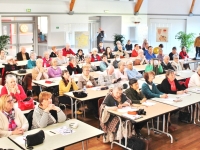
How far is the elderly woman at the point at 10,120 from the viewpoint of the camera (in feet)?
14.4

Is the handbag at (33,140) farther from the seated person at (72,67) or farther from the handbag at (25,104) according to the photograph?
the seated person at (72,67)

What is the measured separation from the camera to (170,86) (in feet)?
23.8

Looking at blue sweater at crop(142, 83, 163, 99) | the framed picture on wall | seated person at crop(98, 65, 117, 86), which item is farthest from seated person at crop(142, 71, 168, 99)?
the framed picture on wall

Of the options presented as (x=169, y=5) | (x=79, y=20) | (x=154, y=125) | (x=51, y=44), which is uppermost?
(x=169, y=5)

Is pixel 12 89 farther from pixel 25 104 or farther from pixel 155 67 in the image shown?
pixel 155 67

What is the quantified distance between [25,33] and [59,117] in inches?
424

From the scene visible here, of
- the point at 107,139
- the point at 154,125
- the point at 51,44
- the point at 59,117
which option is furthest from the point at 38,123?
the point at 51,44

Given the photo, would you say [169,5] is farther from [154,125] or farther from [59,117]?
[59,117]

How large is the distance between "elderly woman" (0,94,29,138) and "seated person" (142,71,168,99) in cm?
299

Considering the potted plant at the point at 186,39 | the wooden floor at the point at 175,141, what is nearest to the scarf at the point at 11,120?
the wooden floor at the point at 175,141

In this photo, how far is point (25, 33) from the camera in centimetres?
1477

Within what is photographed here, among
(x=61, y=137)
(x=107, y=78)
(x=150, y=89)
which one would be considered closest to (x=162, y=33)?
(x=107, y=78)

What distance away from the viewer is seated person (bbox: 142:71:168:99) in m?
6.65

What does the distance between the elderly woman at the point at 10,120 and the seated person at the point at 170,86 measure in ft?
12.2
